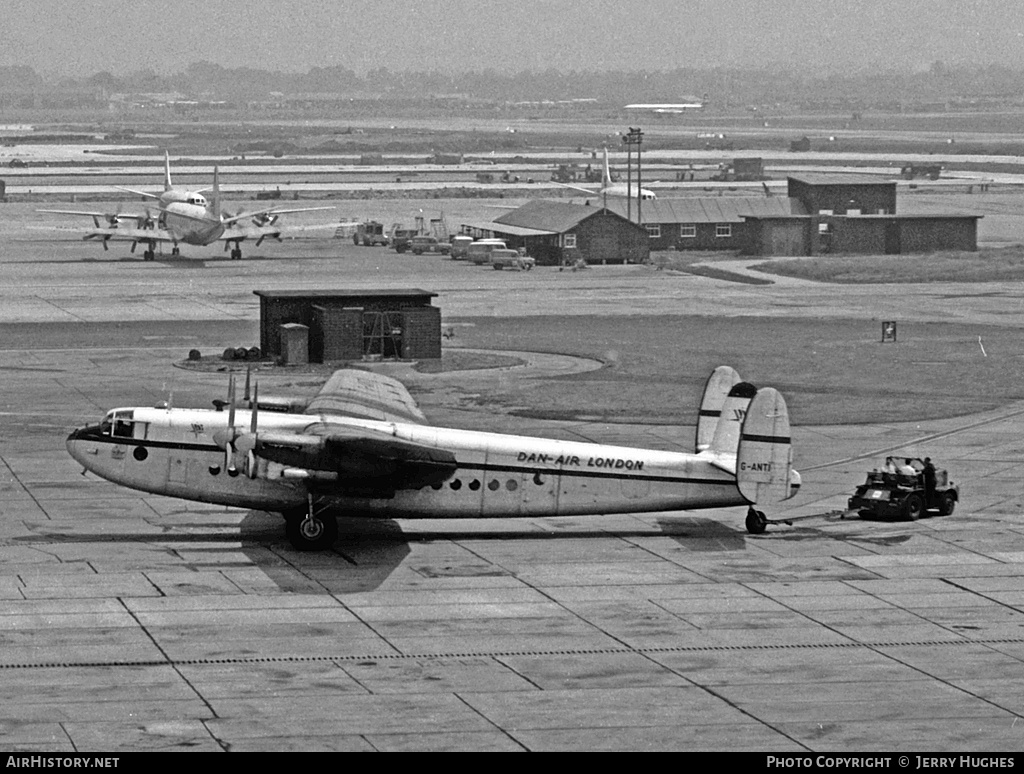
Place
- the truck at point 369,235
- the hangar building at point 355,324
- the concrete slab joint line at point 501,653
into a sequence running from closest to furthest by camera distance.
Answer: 1. the concrete slab joint line at point 501,653
2. the hangar building at point 355,324
3. the truck at point 369,235

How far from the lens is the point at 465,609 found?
123ft

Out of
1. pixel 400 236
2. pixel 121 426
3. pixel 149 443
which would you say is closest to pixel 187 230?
pixel 400 236

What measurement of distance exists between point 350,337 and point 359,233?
72.8 m

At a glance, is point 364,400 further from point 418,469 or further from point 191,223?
point 191,223

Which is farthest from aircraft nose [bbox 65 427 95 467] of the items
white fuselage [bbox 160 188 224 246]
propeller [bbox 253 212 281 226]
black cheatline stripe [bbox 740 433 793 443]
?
propeller [bbox 253 212 281 226]

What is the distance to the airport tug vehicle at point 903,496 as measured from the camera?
47281 mm

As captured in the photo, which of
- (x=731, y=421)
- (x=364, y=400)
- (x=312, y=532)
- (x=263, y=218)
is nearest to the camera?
(x=312, y=532)

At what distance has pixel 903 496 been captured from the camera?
47.5 m

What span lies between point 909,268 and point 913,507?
83.2m

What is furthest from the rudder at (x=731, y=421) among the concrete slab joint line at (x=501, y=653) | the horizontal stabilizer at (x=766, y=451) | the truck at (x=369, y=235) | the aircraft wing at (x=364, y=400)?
the truck at (x=369, y=235)

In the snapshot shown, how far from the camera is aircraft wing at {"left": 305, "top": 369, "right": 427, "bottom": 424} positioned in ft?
147

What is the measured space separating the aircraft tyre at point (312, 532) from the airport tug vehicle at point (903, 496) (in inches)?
565

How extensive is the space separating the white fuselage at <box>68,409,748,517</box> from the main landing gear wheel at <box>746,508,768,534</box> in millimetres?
1164

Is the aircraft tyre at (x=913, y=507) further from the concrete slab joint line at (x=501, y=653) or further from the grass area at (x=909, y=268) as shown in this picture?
the grass area at (x=909, y=268)
